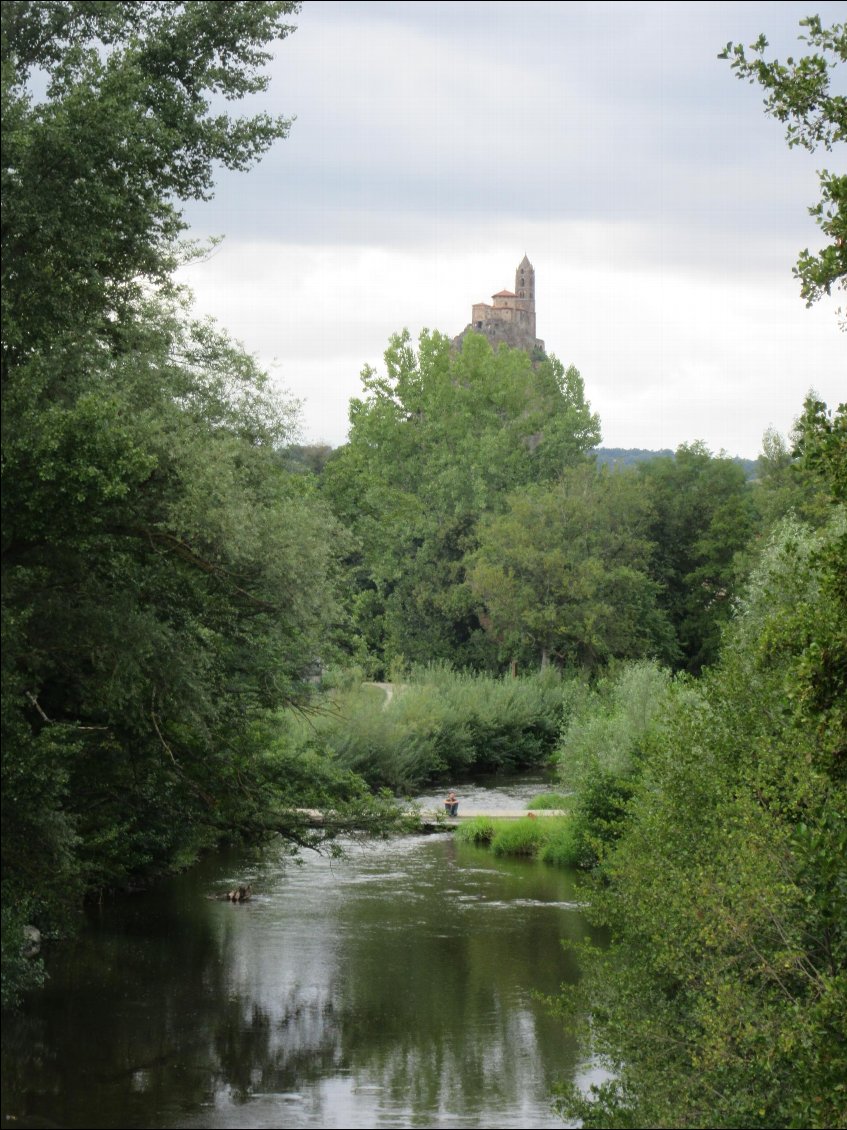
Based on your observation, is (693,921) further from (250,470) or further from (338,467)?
(338,467)

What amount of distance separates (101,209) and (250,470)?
5.02m

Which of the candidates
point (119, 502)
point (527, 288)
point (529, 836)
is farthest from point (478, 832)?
point (527, 288)

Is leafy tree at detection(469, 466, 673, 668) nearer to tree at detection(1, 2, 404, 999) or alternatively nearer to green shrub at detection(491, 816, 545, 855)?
green shrub at detection(491, 816, 545, 855)

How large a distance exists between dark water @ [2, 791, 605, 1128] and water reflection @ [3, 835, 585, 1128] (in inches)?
1.6

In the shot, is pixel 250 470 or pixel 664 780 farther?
pixel 250 470

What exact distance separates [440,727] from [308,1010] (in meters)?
22.4

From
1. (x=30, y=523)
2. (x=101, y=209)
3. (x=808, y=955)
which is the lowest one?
(x=808, y=955)

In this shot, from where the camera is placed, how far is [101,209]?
1531 cm

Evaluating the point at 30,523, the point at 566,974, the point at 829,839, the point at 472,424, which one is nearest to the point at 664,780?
the point at 829,839

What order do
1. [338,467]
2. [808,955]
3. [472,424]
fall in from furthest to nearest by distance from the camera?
[472,424], [338,467], [808,955]

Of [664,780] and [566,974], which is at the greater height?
[664,780]

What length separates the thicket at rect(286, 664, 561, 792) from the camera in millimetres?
37469

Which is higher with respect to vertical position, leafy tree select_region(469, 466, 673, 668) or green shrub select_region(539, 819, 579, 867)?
leafy tree select_region(469, 466, 673, 668)

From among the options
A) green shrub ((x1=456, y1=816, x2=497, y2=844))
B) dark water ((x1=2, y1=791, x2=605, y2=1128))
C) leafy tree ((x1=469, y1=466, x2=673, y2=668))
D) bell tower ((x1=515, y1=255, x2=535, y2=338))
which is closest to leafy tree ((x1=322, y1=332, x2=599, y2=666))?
leafy tree ((x1=469, y1=466, x2=673, y2=668))
